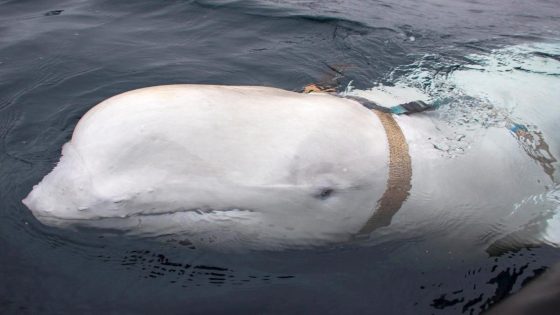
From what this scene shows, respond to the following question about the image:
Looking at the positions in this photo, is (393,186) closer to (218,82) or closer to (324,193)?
(324,193)

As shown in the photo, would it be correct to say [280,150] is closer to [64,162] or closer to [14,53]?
[64,162]

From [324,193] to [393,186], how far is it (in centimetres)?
44

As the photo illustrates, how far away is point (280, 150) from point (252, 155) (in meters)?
0.15

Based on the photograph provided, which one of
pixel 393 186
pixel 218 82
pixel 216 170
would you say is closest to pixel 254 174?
pixel 216 170

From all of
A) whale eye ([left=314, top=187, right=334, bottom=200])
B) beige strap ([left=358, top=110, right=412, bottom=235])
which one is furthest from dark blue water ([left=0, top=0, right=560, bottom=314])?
whale eye ([left=314, top=187, right=334, bottom=200])

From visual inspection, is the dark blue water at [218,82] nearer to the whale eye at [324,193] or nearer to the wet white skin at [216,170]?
Answer: the wet white skin at [216,170]

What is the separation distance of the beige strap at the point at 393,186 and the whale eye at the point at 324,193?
32 centimetres

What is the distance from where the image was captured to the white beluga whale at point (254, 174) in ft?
9.34

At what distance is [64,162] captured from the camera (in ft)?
9.89

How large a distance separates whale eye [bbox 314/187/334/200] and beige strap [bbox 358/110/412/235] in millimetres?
317

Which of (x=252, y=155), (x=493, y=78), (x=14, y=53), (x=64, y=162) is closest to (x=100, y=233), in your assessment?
(x=64, y=162)

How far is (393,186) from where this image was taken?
3264mm

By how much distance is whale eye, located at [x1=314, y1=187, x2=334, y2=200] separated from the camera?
3080mm

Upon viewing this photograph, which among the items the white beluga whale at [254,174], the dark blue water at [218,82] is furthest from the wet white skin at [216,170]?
the dark blue water at [218,82]
